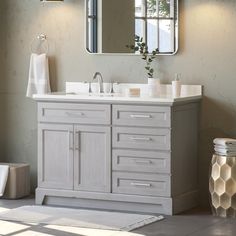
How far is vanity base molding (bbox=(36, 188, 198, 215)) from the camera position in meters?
5.77

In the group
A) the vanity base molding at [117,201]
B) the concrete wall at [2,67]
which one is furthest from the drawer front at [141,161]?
the concrete wall at [2,67]

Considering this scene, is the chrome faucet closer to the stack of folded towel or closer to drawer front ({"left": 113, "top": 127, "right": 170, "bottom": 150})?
drawer front ({"left": 113, "top": 127, "right": 170, "bottom": 150})

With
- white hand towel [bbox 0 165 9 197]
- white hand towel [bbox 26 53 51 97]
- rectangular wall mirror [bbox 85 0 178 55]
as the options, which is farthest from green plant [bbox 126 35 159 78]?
white hand towel [bbox 0 165 9 197]

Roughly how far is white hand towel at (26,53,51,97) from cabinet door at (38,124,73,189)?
1.85 feet

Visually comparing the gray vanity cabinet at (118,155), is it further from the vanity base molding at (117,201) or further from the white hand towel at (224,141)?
the white hand towel at (224,141)

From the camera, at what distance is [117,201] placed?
233 inches

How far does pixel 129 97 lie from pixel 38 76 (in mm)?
1111

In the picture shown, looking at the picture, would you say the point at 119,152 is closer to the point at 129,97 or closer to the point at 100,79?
the point at 129,97

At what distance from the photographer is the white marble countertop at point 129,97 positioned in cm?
567

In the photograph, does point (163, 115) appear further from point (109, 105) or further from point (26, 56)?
point (26, 56)

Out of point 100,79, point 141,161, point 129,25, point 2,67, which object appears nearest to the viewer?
point 141,161

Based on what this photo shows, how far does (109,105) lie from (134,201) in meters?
0.75

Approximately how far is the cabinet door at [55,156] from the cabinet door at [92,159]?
6 cm

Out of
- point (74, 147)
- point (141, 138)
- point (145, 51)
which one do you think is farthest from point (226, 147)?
point (74, 147)
